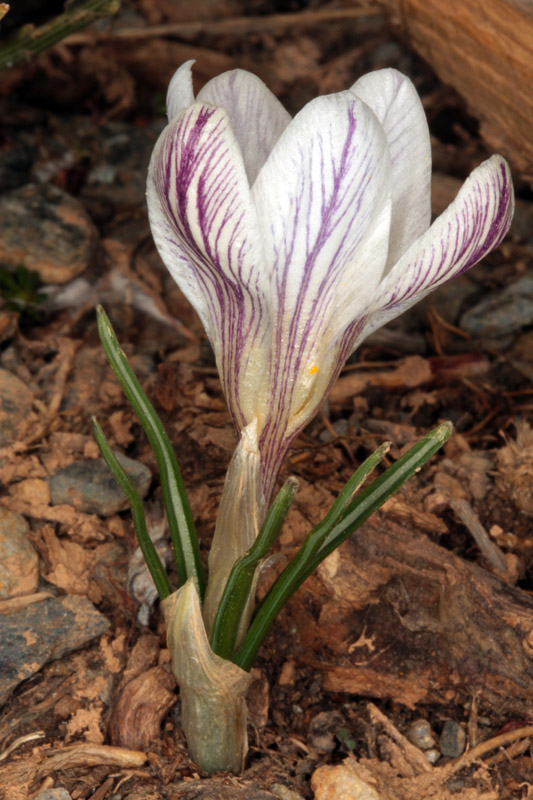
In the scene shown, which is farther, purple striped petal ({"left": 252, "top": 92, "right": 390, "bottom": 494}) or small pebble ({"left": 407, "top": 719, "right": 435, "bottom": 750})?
small pebble ({"left": 407, "top": 719, "right": 435, "bottom": 750})

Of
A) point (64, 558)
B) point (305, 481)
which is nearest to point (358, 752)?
point (305, 481)

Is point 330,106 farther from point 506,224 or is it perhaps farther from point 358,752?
point 358,752

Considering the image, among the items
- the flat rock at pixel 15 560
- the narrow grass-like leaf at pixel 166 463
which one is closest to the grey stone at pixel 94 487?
the flat rock at pixel 15 560

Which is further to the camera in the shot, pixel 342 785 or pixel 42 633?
pixel 42 633

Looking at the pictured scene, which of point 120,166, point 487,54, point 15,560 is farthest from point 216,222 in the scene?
point 120,166

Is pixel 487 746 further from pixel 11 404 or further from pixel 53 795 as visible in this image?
pixel 11 404

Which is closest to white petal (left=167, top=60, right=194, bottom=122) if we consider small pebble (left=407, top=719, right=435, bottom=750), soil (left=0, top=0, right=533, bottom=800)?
soil (left=0, top=0, right=533, bottom=800)

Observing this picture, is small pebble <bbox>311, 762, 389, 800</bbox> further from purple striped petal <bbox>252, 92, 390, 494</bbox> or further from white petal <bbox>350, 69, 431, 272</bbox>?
white petal <bbox>350, 69, 431, 272</bbox>
